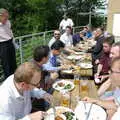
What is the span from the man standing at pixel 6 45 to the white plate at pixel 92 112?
3054 millimetres

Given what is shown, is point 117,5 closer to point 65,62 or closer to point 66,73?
point 65,62

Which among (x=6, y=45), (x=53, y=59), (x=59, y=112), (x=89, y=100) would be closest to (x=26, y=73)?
Result: (x=59, y=112)

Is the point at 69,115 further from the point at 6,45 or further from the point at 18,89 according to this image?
the point at 6,45

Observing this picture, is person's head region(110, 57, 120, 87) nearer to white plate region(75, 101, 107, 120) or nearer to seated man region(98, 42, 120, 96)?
white plate region(75, 101, 107, 120)

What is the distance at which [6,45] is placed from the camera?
600 cm

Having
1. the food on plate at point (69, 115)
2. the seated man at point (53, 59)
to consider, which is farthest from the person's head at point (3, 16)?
the food on plate at point (69, 115)

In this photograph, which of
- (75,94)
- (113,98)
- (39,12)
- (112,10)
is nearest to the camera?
(113,98)

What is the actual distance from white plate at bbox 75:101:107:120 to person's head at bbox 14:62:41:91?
1.84 ft

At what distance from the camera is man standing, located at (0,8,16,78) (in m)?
5.87

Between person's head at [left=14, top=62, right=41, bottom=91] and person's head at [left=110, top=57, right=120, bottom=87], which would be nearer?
person's head at [left=14, top=62, right=41, bottom=91]

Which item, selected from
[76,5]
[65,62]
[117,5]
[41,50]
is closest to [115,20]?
[117,5]

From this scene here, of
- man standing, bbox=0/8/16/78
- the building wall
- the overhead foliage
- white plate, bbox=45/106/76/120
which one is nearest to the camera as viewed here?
white plate, bbox=45/106/76/120

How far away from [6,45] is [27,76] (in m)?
3.41

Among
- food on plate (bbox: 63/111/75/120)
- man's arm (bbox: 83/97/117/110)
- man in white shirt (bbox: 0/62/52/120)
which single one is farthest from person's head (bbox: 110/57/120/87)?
man in white shirt (bbox: 0/62/52/120)
